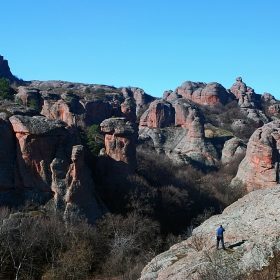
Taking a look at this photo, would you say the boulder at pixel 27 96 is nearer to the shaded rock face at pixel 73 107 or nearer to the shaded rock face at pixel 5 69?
the shaded rock face at pixel 73 107

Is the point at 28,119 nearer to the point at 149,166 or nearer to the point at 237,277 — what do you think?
the point at 149,166

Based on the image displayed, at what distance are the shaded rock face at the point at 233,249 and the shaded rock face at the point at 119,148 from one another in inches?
815

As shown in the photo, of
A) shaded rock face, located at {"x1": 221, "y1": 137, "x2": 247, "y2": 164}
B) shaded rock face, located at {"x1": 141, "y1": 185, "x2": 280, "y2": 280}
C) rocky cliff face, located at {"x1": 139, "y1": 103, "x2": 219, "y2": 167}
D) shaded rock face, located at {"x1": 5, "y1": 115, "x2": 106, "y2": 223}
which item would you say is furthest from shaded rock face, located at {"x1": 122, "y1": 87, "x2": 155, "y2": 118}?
shaded rock face, located at {"x1": 141, "y1": 185, "x2": 280, "y2": 280}

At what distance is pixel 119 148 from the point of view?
35.6 meters

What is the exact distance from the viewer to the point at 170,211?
3547 cm

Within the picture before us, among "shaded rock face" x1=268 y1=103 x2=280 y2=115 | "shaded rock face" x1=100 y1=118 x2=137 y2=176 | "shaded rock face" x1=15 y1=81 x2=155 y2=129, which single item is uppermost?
"shaded rock face" x1=268 y1=103 x2=280 y2=115

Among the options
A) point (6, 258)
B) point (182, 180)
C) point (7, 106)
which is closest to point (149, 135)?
point (182, 180)

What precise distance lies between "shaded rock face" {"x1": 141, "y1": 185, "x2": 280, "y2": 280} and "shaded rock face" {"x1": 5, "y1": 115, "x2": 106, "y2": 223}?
14.4 meters

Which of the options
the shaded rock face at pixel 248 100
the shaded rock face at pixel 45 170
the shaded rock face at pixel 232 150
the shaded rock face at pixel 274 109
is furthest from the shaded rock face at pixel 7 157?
the shaded rock face at pixel 274 109

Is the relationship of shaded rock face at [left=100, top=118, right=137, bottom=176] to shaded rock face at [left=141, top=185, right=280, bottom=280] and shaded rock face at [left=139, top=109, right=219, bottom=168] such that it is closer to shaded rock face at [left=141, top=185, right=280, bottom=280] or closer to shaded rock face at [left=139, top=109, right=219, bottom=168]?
shaded rock face at [left=141, top=185, right=280, bottom=280]

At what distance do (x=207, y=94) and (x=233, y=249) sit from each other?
9773 cm

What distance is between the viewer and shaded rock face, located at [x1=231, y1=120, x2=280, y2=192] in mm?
44062

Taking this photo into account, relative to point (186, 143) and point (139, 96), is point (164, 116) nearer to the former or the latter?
point (186, 143)

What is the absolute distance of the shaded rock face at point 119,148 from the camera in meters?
35.4
